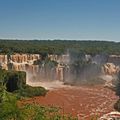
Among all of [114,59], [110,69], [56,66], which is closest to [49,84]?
[56,66]

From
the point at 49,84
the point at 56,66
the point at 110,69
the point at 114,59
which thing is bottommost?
the point at 49,84

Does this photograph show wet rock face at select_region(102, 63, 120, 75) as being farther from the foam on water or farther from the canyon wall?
the foam on water

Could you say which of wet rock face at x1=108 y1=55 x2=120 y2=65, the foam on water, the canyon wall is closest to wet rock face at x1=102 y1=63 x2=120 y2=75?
the canyon wall

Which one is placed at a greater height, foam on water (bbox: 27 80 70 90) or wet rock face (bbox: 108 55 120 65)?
wet rock face (bbox: 108 55 120 65)

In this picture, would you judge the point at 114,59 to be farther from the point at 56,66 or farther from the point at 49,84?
the point at 49,84

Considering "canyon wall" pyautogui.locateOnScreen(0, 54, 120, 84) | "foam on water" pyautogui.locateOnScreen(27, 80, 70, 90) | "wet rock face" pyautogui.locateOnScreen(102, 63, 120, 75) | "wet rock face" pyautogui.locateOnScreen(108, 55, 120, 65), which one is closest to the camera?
"foam on water" pyautogui.locateOnScreen(27, 80, 70, 90)

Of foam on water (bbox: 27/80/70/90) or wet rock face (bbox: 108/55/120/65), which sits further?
wet rock face (bbox: 108/55/120/65)

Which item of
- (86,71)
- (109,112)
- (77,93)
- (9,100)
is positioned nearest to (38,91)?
(77,93)

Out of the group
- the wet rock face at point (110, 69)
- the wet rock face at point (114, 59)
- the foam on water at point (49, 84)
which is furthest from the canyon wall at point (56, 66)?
the foam on water at point (49, 84)

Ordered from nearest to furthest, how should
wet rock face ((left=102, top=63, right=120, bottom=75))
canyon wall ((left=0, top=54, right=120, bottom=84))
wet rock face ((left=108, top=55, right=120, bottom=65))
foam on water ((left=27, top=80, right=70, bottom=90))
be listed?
foam on water ((left=27, top=80, right=70, bottom=90)) < canyon wall ((left=0, top=54, right=120, bottom=84)) < wet rock face ((left=102, top=63, right=120, bottom=75)) < wet rock face ((left=108, top=55, right=120, bottom=65))

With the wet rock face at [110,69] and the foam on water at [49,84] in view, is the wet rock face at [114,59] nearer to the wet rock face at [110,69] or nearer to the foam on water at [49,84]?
the wet rock face at [110,69]

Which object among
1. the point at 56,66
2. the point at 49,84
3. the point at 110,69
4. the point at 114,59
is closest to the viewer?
the point at 49,84
